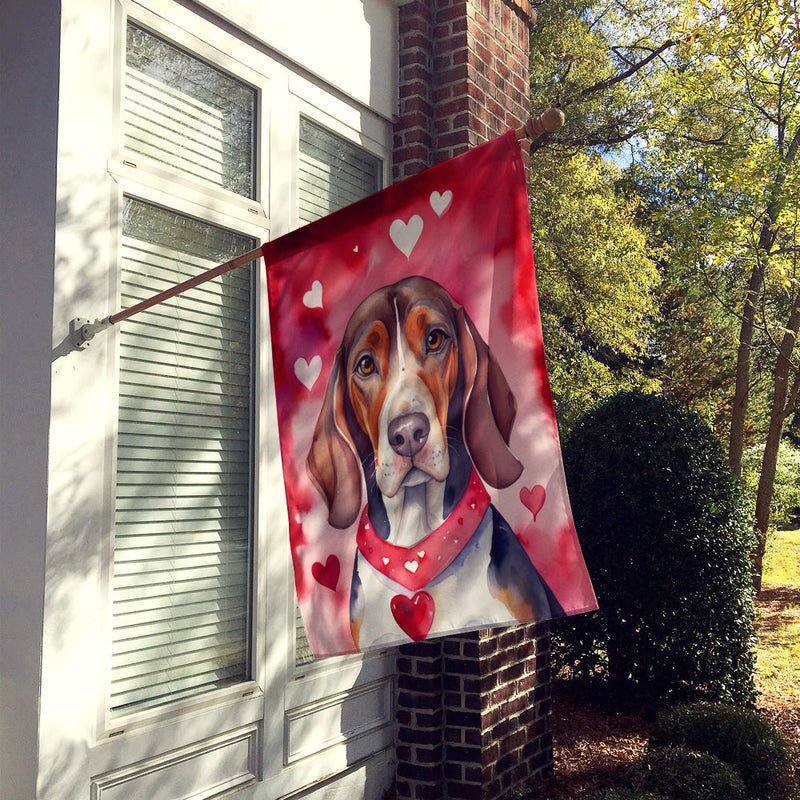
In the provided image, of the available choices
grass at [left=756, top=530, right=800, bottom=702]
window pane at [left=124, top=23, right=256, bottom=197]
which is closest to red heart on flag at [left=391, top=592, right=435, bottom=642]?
window pane at [left=124, top=23, right=256, bottom=197]

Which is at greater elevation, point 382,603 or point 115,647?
point 382,603

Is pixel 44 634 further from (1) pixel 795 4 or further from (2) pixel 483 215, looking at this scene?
(1) pixel 795 4

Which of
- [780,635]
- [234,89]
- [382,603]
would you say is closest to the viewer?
[382,603]

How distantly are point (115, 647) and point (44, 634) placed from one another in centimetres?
35

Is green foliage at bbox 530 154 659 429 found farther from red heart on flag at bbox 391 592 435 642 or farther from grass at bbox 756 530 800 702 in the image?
red heart on flag at bbox 391 592 435 642

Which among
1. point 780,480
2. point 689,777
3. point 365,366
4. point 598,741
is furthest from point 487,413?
point 780,480

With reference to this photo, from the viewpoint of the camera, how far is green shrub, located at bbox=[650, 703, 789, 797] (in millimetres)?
4668

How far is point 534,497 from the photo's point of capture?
241 centimetres

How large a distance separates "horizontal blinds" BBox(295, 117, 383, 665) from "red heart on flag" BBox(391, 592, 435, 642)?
170 centimetres

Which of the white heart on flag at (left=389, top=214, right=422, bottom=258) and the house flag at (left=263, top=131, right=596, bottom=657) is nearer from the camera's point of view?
the house flag at (left=263, top=131, right=596, bottom=657)

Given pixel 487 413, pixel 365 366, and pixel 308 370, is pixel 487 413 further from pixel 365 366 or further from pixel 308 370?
pixel 308 370

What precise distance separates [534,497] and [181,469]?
1.69m

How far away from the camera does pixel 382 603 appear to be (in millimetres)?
2510

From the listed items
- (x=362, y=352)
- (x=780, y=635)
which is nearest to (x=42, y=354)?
(x=362, y=352)
